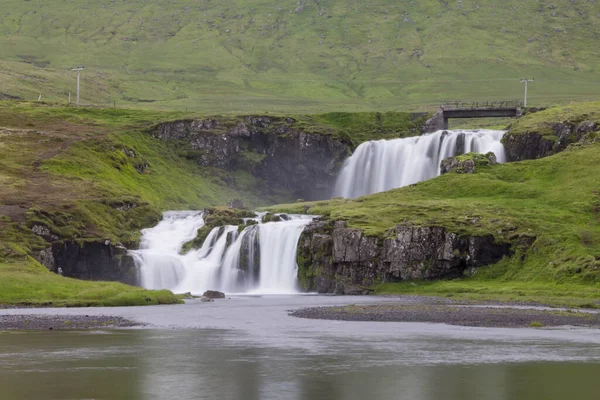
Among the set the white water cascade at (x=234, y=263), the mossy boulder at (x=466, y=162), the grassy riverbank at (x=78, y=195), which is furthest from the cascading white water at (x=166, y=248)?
the mossy boulder at (x=466, y=162)

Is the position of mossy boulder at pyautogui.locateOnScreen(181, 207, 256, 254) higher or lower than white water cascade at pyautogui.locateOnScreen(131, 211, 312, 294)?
higher

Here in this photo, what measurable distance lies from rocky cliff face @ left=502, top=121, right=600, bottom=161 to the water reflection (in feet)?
360

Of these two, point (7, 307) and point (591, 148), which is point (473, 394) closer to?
point (7, 307)

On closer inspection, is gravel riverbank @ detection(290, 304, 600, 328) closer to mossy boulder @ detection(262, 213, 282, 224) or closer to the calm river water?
the calm river water

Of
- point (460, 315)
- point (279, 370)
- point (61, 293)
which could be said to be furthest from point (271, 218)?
point (279, 370)

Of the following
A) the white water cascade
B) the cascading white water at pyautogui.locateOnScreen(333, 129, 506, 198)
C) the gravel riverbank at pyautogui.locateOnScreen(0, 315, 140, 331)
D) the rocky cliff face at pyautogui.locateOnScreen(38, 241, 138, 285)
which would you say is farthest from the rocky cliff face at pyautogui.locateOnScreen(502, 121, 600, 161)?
the gravel riverbank at pyautogui.locateOnScreen(0, 315, 140, 331)

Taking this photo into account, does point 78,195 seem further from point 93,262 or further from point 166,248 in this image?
→ point 93,262

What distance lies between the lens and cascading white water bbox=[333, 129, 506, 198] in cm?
17762

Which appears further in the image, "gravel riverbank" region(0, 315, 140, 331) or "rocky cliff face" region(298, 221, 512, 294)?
"rocky cliff face" region(298, 221, 512, 294)

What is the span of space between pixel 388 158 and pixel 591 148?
130 ft

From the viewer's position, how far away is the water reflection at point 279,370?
4925 cm

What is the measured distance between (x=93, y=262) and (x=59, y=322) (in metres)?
55.9

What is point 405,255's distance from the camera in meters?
128

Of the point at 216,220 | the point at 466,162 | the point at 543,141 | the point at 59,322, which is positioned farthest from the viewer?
the point at 543,141
